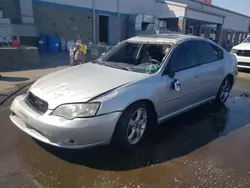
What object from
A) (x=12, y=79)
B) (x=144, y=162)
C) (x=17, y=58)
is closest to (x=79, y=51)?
(x=17, y=58)

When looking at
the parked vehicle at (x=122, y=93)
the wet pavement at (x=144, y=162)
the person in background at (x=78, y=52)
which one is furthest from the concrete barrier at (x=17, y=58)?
the parked vehicle at (x=122, y=93)

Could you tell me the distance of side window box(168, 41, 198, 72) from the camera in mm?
4047

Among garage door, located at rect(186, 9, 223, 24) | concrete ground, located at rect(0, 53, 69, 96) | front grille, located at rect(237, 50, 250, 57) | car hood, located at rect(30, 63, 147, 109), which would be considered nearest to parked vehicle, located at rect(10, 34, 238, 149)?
car hood, located at rect(30, 63, 147, 109)

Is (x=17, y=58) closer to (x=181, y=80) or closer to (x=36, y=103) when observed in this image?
(x=36, y=103)

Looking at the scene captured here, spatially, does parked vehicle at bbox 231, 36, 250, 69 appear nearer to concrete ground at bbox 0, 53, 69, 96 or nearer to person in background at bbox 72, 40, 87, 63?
person in background at bbox 72, 40, 87, 63

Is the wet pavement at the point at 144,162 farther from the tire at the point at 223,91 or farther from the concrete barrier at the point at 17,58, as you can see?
the concrete barrier at the point at 17,58

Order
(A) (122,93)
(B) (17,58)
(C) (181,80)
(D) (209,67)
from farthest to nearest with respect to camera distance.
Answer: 1. (B) (17,58)
2. (D) (209,67)
3. (C) (181,80)
4. (A) (122,93)

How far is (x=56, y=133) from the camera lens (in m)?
2.91

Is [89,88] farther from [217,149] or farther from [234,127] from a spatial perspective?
[234,127]

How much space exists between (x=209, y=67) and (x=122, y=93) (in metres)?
2.34

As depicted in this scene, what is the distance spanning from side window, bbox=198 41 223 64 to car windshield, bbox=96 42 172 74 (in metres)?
0.89

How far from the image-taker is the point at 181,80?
4.07 m

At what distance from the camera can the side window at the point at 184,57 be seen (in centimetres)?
405

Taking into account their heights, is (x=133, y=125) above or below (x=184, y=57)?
below
